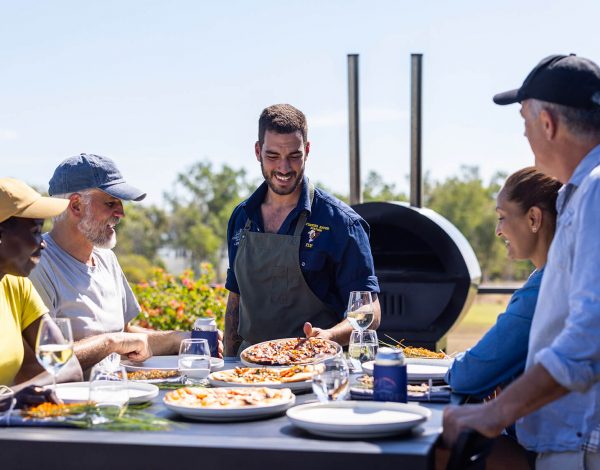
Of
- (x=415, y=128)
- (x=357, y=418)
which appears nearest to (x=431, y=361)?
(x=357, y=418)

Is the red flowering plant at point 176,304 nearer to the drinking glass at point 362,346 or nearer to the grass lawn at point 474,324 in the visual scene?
the drinking glass at point 362,346

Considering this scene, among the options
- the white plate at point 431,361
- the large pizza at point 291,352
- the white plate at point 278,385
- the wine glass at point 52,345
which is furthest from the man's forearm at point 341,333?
the wine glass at point 52,345

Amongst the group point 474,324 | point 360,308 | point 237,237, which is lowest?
point 474,324

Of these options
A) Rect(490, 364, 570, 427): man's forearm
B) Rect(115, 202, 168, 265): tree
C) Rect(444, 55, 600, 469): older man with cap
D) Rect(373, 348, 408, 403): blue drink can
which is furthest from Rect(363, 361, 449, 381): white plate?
Rect(115, 202, 168, 265): tree

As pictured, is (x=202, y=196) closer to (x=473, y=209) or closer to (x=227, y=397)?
(x=473, y=209)

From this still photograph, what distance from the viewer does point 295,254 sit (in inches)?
164

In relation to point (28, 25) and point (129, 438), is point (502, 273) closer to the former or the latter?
point (28, 25)

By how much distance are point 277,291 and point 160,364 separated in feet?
2.96

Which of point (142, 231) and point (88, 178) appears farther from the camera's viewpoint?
point (142, 231)

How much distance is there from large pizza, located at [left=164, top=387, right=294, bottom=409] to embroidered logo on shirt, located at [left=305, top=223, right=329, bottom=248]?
59.9 inches

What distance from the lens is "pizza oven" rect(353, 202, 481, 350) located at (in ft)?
18.9

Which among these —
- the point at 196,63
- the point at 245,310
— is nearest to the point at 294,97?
the point at 196,63

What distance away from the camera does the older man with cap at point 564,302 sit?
2.23 meters

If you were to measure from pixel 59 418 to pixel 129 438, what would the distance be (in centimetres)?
29
